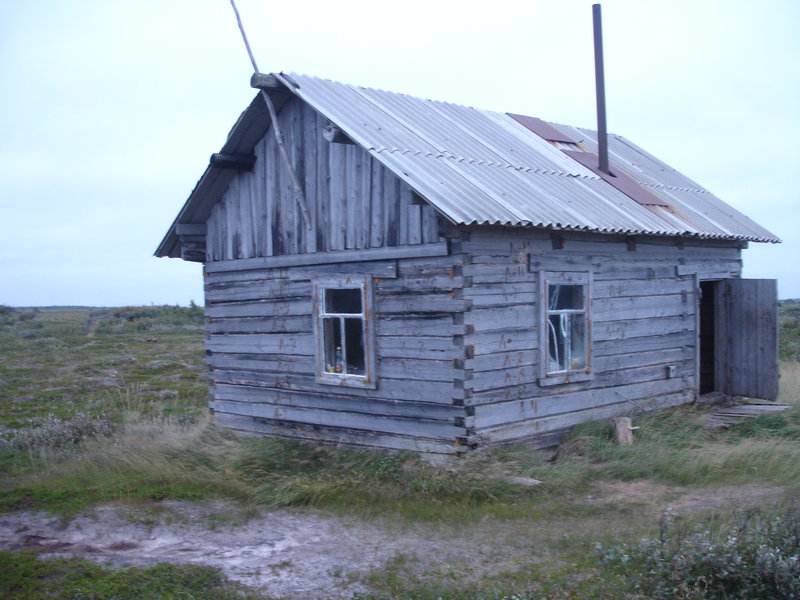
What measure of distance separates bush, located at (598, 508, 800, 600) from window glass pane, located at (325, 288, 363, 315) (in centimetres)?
495

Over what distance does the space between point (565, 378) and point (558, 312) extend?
830 mm

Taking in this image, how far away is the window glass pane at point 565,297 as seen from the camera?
10.3 metres

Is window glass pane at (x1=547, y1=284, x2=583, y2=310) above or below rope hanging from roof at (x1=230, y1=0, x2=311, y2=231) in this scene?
below

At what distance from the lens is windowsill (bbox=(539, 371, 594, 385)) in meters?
9.95

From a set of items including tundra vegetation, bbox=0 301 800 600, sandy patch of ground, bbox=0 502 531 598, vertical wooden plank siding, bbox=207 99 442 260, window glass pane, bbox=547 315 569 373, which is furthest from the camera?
window glass pane, bbox=547 315 569 373

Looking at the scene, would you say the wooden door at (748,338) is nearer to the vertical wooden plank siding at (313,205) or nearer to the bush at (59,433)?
the vertical wooden plank siding at (313,205)

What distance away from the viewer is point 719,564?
541 cm

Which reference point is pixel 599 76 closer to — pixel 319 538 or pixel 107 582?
pixel 319 538

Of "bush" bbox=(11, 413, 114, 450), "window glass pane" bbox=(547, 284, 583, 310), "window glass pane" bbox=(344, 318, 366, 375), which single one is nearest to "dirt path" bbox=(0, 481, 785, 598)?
"window glass pane" bbox=(344, 318, 366, 375)

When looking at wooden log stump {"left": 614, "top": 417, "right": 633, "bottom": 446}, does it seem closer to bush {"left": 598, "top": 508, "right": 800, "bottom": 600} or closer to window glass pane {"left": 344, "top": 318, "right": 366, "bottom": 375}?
window glass pane {"left": 344, "top": 318, "right": 366, "bottom": 375}

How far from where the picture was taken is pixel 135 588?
598cm

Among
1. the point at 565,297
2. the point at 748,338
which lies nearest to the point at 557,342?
the point at 565,297

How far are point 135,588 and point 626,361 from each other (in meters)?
7.43

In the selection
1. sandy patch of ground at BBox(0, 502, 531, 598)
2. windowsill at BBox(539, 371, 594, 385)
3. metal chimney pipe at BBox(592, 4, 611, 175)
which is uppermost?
metal chimney pipe at BBox(592, 4, 611, 175)
